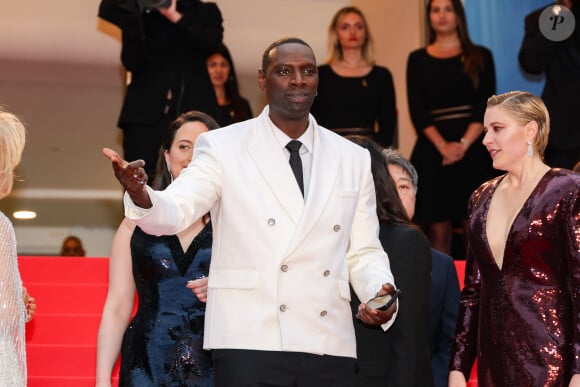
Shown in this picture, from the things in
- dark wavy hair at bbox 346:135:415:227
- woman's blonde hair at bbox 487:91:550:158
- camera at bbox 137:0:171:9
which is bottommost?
dark wavy hair at bbox 346:135:415:227

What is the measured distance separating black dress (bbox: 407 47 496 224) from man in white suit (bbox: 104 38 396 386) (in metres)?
4.15

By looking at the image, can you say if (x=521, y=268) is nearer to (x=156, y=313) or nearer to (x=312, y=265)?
(x=312, y=265)

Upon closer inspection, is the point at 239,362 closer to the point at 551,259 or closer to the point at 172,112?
the point at 551,259

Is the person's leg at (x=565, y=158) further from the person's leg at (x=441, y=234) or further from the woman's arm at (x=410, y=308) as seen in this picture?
the woman's arm at (x=410, y=308)

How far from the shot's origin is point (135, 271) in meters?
4.70

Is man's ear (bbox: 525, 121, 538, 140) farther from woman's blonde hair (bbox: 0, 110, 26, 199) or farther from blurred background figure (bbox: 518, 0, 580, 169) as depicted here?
blurred background figure (bbox: 518, 0, 580, 169)

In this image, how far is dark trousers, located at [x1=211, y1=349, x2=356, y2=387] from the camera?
349 centimetres

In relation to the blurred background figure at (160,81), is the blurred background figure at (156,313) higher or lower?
lower

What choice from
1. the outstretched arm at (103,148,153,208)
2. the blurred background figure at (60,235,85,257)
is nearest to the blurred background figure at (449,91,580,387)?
the outstretched arm at (103,148,153,208)

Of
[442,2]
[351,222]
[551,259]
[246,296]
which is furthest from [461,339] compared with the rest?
[442,2]

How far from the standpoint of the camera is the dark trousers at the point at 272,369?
349 cm

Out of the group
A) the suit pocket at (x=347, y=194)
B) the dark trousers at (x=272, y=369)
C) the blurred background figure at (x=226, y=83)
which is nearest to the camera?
the dark trousers at (x=272, y=369)

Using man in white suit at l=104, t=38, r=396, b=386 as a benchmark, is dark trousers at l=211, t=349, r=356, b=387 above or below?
below

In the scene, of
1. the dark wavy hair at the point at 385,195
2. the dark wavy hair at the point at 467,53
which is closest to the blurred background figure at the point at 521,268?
the dark wavy hair at the point at 385,195
